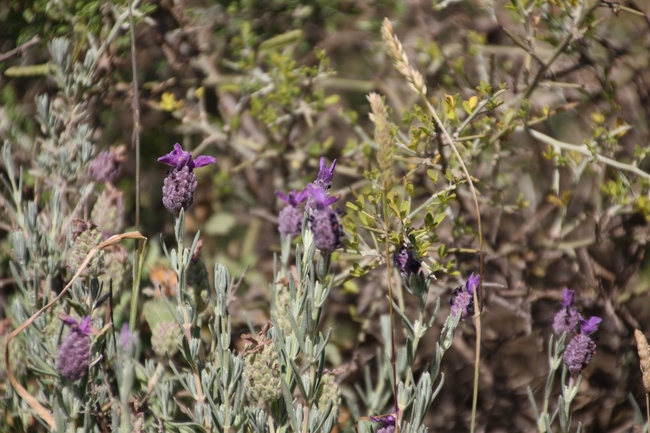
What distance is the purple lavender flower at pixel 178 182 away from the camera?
114 cm

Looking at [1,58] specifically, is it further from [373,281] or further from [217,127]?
[373,281]

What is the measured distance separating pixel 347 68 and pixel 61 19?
1.50 m

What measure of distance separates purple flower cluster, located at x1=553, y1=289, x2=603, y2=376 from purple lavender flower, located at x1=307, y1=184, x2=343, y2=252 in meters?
0.59

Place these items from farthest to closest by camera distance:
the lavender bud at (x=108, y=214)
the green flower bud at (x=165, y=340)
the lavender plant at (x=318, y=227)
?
the lavender bud at (x=108, y=214)
the green flower bud at (x=165, y=340)
the lavender plant at (x=318, y=227)

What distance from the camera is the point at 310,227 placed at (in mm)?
1091

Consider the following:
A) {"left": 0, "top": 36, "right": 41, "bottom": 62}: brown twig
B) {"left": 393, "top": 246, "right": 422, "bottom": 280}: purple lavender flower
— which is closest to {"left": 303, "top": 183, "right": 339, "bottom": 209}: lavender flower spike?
{"left": 393, "top": 246, "right": 422, "bottom": 280}: purple lavender flower

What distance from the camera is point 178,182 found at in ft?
3.74

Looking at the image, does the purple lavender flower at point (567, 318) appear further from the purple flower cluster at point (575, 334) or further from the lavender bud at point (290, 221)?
the lavender bud at point (290, 221)

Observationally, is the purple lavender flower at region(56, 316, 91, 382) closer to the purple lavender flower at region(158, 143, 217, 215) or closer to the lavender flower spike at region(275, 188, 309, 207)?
the purple lavender flower at region(158, 143, 217, 215)

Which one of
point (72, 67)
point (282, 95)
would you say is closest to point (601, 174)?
point (282, 95)

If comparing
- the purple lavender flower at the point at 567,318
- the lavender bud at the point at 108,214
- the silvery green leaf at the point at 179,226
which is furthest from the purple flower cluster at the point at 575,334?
the lavender bud at the point at 108,214

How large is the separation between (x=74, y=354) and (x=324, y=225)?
1.71ft

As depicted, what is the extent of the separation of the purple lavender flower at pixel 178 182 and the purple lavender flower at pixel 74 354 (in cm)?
29

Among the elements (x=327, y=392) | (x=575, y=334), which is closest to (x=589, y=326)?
(x=575, y=334)
